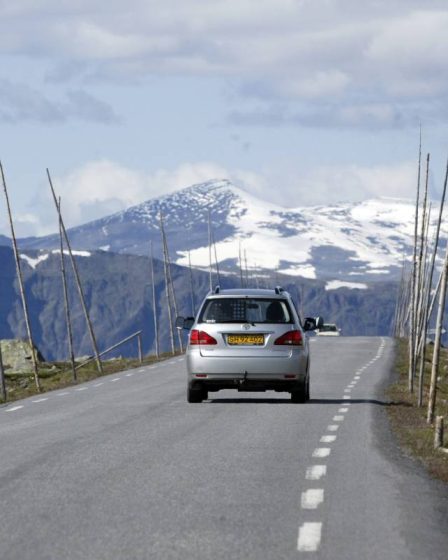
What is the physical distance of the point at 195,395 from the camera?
85.1 ft

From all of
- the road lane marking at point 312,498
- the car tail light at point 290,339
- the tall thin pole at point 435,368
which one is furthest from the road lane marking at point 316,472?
the car tail light at point 290,339

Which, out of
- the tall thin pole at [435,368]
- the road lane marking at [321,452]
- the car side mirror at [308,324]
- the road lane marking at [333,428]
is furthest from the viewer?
the car side mirror at [308,324]

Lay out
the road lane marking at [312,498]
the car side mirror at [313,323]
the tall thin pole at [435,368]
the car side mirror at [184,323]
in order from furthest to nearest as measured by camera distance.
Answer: the car side mirror at [184,323] → the car side mirror at [313,323] → the tall thin pole at [435,368] → the road lane marking at [312,498]

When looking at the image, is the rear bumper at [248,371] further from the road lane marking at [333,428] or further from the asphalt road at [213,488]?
the road lane marking at [333,428]

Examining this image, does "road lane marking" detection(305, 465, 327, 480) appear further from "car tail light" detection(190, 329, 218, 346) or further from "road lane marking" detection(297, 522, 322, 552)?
"car tail light" detection(190, 329, 218, 346)

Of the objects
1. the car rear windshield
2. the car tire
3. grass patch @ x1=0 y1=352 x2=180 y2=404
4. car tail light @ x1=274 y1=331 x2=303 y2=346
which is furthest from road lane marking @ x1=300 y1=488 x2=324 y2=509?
grass patch @ x1=0 y1=352 x2=180 y2=404

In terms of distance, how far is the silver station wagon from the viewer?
25.1m

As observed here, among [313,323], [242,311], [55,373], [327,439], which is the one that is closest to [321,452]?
[327,439]

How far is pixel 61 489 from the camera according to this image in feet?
41.8

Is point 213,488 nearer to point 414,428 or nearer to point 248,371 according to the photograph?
point 414,428

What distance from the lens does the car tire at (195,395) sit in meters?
25.8

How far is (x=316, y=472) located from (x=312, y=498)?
7.17 feet

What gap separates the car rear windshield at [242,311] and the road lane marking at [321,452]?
27.0 ft

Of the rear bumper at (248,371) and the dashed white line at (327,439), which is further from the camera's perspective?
the rear bumper at (248,371)
